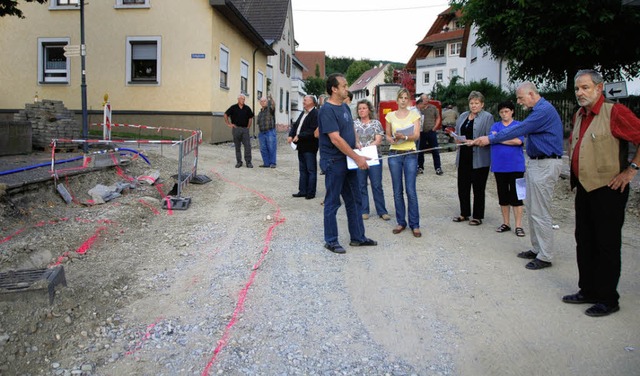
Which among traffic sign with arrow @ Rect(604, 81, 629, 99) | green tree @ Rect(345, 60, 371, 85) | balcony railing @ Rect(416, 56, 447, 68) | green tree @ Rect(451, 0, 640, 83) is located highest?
green tree @ Rect(345, 60, 371, 85)

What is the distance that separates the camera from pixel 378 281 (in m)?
5.20

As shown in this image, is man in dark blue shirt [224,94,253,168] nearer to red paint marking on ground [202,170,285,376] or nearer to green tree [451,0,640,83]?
red paint marking on ground [202,170,285,376]

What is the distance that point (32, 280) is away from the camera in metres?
4.47

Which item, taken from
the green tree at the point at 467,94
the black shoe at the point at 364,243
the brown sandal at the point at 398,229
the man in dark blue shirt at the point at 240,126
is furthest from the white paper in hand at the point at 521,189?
the green tree at the point at 467,94

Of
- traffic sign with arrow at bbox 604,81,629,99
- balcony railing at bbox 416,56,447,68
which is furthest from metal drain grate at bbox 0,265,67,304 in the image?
balcony railing at bbox 416,56,447,68

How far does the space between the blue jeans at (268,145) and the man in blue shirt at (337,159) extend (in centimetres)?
747

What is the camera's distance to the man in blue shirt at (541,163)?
5551 mm

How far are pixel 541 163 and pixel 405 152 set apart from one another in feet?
5.71

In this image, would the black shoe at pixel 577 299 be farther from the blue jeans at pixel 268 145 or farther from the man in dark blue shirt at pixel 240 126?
the man in dark blue shirt at pixel 240 126

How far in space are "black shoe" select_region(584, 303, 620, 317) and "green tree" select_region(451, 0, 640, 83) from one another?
15841 millimetres

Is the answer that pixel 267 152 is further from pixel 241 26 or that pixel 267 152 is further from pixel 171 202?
pixel 241 26

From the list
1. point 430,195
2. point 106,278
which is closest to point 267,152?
point 430,195

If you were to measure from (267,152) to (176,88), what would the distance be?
22.9ft

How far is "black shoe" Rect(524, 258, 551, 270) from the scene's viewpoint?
554cm
